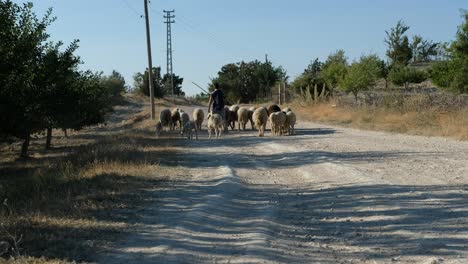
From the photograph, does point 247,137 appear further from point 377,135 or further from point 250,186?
point 250,186

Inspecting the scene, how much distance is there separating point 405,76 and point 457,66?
62.8ft

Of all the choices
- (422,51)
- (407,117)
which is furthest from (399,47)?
(407,117)

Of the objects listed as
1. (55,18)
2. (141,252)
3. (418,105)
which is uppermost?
(55,18)

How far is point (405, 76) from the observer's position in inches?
2142

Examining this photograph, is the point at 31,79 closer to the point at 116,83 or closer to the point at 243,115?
the point at 243,115

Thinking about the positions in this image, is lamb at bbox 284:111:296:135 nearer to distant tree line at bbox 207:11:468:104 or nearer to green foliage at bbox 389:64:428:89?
distant tree line at bbox 207:11:468:104

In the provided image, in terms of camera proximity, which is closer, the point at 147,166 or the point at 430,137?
the point at 147,166

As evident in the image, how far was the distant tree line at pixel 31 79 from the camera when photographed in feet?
57.1

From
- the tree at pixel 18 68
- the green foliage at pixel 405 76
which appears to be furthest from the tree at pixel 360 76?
the tree at pixel 18 68

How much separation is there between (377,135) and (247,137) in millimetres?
5045

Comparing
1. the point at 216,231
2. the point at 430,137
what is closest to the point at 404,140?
the point at 430,137

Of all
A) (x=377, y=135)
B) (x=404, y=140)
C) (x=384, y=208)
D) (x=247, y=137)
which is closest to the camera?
(x=384, y=208)

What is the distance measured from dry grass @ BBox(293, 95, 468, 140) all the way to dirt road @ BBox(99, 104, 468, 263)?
5.57m

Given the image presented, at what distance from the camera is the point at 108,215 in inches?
302
